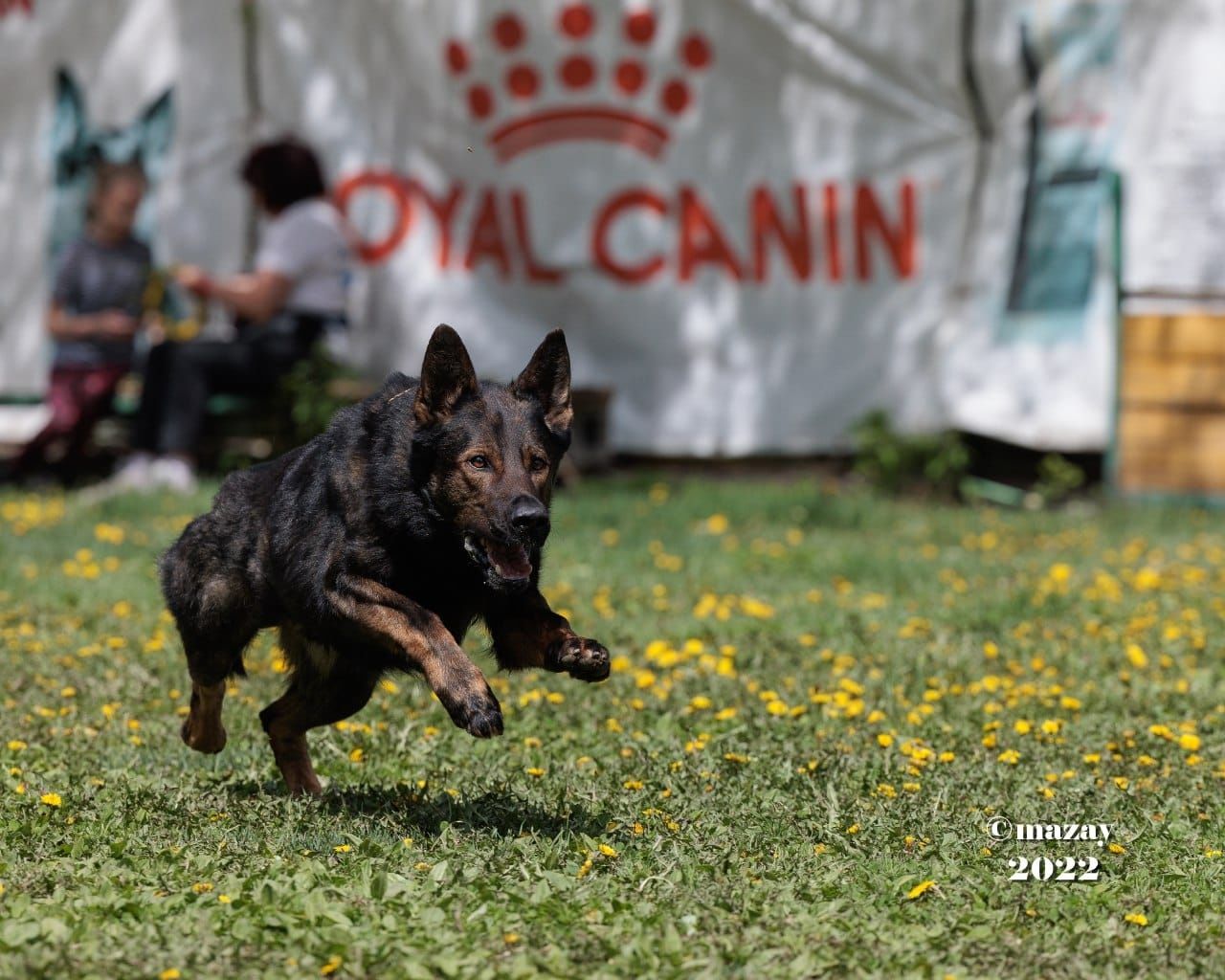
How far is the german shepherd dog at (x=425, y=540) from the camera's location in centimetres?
490

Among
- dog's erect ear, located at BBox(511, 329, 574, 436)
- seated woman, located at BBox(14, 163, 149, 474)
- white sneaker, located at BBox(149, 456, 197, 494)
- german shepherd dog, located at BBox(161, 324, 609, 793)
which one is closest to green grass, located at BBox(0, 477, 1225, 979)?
german shepherd dog, located at BBox(161, 324, 609, 793)

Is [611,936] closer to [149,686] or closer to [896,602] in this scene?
[149,686]

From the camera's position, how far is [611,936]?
13.9 ft

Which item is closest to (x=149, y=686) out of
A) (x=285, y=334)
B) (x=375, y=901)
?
(x=375, y=901)

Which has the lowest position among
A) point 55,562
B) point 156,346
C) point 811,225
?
point 55,562

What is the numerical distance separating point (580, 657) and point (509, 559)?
0.31 meters

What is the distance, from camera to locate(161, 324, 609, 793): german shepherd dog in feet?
16.1

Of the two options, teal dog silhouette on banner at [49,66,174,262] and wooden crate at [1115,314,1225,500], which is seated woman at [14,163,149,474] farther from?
wooden crate at [1115,314,1225,500]

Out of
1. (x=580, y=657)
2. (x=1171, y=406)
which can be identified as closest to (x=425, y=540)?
(x=580, y=657)

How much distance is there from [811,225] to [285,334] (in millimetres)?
3715

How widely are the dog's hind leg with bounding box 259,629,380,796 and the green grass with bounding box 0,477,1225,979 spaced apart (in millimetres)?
106

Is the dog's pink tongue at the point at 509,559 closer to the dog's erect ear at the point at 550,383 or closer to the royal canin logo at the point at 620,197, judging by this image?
the dog's erect ear at the point at 550,383

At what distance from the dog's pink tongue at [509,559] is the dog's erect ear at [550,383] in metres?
0.47

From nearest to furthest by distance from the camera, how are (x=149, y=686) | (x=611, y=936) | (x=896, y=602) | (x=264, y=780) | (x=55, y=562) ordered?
(x=611, y=936), (x=264, y=780), (x=149, y=686), (x=896, y=602), (x=55, y=562)
